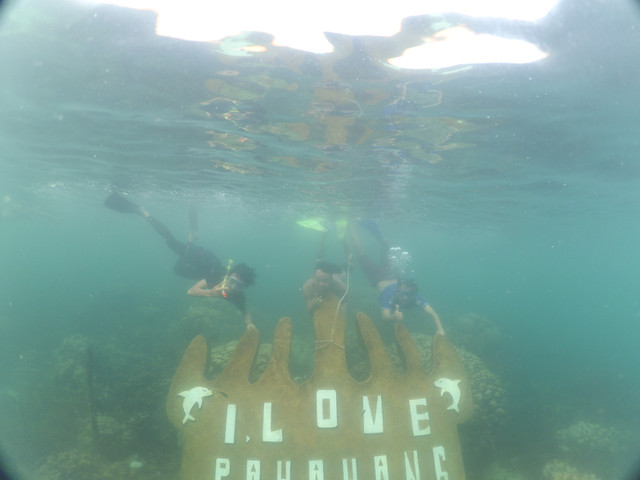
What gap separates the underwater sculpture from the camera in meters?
5.14

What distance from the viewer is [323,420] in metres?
5.42

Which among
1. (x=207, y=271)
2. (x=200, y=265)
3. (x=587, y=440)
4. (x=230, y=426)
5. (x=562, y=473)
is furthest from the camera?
(x=200, y=265)

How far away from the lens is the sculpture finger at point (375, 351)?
19.4ft

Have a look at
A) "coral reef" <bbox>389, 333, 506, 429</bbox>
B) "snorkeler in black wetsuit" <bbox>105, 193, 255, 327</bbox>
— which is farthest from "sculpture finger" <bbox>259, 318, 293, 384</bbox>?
"coral reef" <bbox>389, 333, 506, 429</bbox>

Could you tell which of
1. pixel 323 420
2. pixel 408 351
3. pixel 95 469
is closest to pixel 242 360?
pixel 323 420

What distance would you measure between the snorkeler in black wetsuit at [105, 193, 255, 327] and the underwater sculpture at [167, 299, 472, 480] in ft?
4.31

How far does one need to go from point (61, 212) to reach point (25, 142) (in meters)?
35.7

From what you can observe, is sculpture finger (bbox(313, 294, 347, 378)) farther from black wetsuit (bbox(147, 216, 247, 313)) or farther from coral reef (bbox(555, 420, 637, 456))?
coral reef (bbox(555, 420, 637, 456))

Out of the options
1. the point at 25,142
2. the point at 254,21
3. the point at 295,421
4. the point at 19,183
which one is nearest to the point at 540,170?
the point at 254,21

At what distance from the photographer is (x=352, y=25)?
596 cm

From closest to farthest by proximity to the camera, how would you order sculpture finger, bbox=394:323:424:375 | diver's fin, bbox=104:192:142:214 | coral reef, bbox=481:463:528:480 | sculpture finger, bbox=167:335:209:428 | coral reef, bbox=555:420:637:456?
sculpture finger, bbox=167:335:209:428, sculpture finger, bbox=394:323:424:375, coral reef, bbox=481:463:528:480, coral reef, bbox=555:420:637:456, diver's fin, bbox=104:192:142:214

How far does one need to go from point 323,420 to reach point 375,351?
1.53 metres

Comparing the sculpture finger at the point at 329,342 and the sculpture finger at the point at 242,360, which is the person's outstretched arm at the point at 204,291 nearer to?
the sculpture finger at the point at 242,360

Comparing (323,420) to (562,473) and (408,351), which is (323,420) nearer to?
(408,351)
